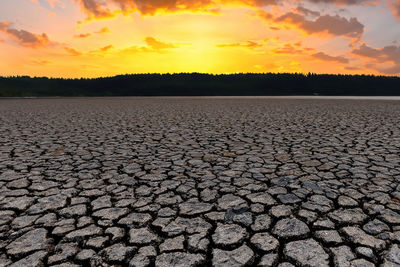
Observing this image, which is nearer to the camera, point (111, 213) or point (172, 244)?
point (172, 244)

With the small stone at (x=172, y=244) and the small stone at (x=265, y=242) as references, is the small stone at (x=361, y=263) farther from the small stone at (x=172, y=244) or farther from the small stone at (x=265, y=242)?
the small stone at (x=172, y=244)

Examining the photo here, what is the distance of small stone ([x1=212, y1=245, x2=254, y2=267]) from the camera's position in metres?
2.17

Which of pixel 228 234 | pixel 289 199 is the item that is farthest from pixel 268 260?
pixel 289 199

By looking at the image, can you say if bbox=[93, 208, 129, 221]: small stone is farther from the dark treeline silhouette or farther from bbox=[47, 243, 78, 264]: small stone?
the dark treeline silhouette

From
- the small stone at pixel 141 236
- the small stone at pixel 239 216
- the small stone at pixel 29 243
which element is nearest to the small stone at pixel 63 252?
the small stone at pixel 29 243

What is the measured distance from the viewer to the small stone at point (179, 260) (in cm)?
217

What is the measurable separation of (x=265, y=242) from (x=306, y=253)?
0.33 m

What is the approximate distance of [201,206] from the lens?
316 centimetres

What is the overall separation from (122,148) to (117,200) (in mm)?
3022

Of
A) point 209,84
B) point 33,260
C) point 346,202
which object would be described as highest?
point 209,84

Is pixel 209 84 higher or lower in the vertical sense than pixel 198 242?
higher

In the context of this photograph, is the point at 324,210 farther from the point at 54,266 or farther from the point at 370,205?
the point at 54,266

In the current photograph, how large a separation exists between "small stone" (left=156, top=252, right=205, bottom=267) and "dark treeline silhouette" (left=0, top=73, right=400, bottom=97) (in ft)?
203

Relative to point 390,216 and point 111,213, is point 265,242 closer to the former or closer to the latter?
point 390,216
